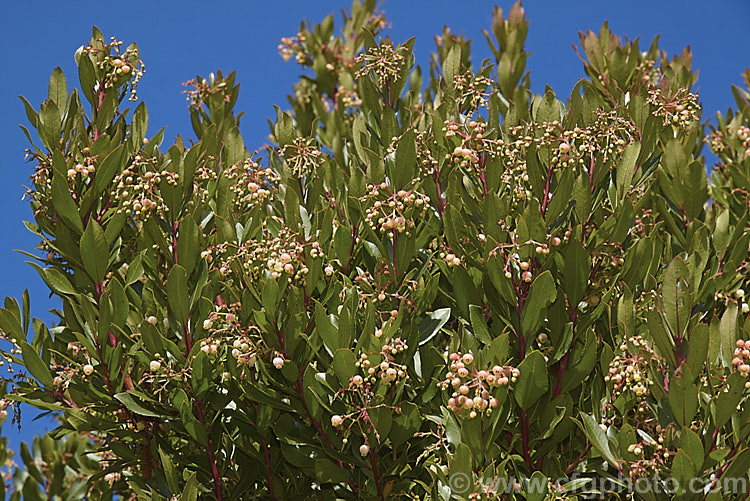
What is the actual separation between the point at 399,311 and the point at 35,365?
6.13ft

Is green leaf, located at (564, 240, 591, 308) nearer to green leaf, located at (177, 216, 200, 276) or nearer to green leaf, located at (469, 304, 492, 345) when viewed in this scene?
green leaf, located at (469, 304, 492, 345)

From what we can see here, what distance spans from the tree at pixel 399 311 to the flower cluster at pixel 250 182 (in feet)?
0.08

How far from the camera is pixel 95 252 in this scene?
13.0ft

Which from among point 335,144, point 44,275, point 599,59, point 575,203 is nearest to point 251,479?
point 44,275

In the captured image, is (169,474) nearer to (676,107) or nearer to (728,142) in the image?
(676,107)

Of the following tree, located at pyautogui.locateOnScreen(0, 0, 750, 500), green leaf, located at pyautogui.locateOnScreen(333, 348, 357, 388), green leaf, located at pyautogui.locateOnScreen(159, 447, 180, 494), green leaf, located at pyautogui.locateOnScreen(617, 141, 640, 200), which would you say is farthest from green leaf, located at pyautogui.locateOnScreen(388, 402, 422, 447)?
green leaf, located at pyautogui.locateOnScreen(617, 141, 640, 200)

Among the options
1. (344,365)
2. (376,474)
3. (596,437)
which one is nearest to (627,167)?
(596,437)

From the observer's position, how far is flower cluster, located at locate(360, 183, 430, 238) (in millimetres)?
3736

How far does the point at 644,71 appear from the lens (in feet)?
20.7

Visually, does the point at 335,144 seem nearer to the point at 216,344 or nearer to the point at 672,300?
the point at 216,344

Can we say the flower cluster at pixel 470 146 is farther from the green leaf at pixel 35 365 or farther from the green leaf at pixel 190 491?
the green leaf at pixel 35 365

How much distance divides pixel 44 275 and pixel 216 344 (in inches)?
45.4

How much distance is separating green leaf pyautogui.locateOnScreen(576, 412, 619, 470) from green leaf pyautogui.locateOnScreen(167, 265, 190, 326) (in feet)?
6.31

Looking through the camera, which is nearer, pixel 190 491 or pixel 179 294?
pixel 190 491
